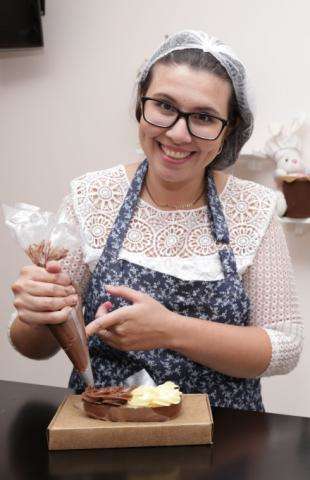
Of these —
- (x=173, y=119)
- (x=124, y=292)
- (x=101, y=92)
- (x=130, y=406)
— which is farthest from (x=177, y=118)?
(x=101, y=92)

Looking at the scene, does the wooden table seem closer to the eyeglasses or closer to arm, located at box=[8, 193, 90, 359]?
arm, located at box=[8, 193, 90, 359]

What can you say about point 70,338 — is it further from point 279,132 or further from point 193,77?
point 279,132

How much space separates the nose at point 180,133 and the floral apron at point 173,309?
0.25 m

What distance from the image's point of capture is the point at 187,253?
150 cm

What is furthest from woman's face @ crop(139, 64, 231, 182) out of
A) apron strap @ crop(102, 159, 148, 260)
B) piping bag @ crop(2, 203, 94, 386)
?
piping bag @ crop(2, 203, 94, 386)

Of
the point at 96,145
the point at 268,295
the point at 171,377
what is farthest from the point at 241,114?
the point at 96,145

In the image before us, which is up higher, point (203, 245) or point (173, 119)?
point (173, 119)

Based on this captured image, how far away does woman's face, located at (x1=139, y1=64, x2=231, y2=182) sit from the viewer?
53.2 inches

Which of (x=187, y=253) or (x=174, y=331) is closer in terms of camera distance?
(x=174, y=331)

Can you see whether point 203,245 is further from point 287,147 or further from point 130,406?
point 287,147

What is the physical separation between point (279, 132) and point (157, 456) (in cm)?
149

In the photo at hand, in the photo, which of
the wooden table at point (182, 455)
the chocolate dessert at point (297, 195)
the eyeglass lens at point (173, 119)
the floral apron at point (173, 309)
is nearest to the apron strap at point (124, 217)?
the floral apron at point (173, 309)

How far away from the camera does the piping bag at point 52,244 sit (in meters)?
1.10

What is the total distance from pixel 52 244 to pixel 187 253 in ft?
1.48
